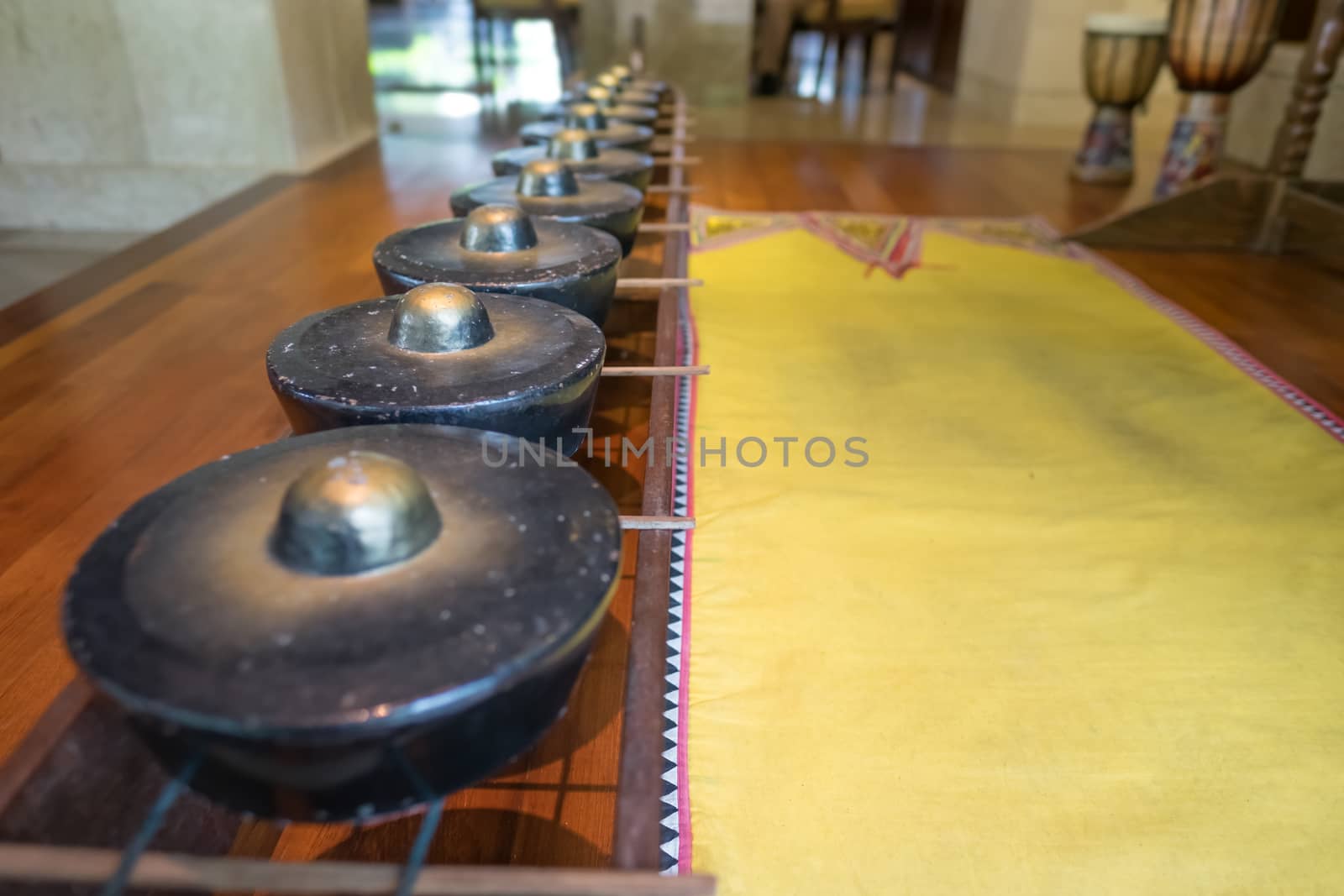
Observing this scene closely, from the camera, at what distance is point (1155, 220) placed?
2.58 metres

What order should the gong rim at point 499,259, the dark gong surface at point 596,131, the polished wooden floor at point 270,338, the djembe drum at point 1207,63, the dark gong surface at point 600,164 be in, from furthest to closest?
the djembe drum at point 1207,63
the dark gong surface at point 596,131
the dark gong surface at point 600,164
the gong rim at point 499,259
the polished wooden floor at point 270,338

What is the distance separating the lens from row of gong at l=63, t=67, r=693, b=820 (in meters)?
0.46

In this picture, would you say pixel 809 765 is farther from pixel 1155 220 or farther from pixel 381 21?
pixel 381 21

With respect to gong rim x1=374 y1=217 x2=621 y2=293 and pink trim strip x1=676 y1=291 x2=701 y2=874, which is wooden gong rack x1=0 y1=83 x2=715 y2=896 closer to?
pink trim strip x1=676 y1=291 x2=701 y2=874

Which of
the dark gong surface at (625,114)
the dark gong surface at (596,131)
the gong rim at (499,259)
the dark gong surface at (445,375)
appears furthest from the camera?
the dark gong surface at (625,114)

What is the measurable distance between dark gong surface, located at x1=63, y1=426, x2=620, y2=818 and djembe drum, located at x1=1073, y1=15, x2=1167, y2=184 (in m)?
3.41

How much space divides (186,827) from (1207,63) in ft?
11.2

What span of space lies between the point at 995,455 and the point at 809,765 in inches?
29.0

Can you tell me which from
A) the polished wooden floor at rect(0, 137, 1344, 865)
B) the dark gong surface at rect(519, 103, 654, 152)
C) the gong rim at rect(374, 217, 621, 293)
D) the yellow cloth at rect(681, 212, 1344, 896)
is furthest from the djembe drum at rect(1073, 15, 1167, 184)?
the gong rim at rect(374, 217, 621, 293)

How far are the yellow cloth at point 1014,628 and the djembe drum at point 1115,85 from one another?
1.82 meters

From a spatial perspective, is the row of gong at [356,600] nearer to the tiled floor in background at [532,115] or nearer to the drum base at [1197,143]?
the tiled floor in background at [532,115]

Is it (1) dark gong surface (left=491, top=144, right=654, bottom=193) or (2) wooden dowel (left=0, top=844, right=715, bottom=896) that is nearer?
(2) wooden dowel (left=0, top=844, right=715, bottom=896)

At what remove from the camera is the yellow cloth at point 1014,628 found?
803 millimetres

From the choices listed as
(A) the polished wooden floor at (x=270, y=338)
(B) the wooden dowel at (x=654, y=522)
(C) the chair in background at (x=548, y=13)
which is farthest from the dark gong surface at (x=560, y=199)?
(C) the chair in background at (x=548, y=13)
